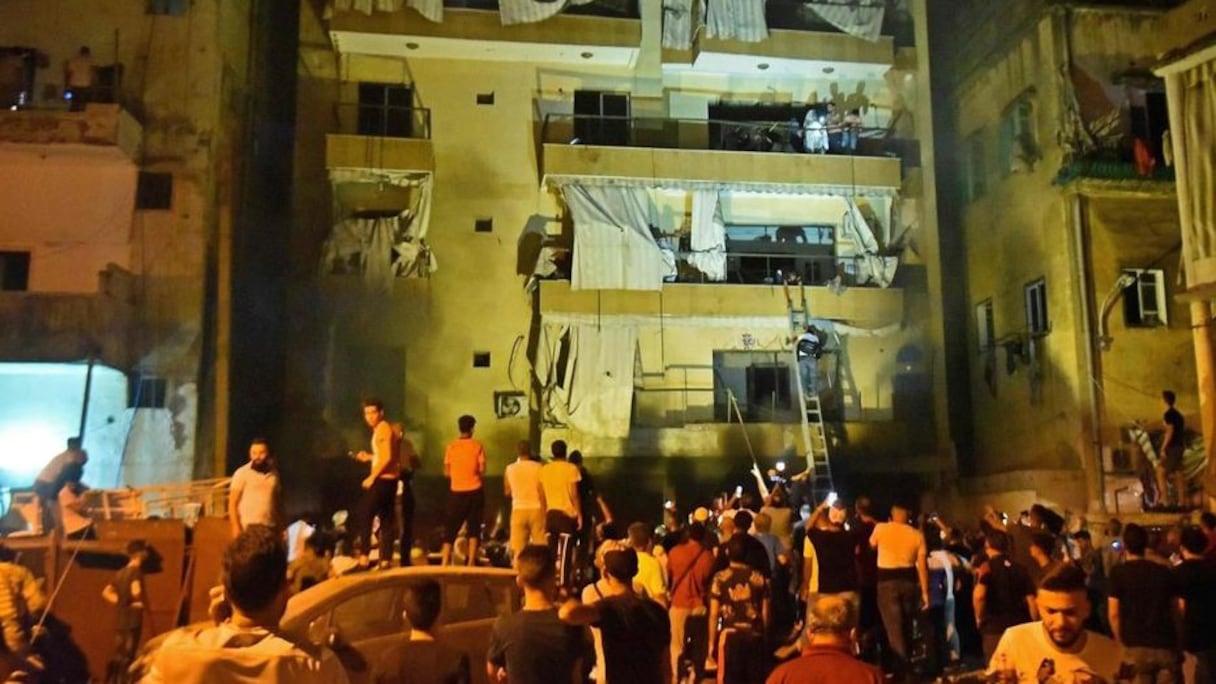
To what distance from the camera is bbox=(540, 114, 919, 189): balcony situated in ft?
71.7

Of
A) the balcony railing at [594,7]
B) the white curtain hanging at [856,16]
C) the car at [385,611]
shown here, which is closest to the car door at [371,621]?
the car at [385,611]

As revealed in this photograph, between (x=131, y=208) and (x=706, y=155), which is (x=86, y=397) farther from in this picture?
(x=706, y=155)

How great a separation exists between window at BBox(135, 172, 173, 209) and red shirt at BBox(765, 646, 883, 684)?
18650 mm

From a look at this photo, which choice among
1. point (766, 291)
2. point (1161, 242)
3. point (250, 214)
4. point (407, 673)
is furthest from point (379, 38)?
point (407, 673)

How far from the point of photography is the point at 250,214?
21.7 metres

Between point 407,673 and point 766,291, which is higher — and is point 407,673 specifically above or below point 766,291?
below

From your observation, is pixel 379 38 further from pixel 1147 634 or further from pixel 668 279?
pixel 1147 634

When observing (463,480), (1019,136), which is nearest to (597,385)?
(463,480)

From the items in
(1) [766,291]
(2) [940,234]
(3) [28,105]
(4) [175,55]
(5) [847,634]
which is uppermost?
(4) [175,55]

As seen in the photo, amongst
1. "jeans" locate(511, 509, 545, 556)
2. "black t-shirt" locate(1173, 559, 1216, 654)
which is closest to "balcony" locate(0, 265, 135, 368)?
"jeans" locate(511, 509, 545, 556)

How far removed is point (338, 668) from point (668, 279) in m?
19.3

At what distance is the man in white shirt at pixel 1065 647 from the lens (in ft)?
13.2

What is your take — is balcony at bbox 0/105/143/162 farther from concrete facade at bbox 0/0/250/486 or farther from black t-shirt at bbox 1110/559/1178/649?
black t-shirt at bbox 1110/559/1178/649

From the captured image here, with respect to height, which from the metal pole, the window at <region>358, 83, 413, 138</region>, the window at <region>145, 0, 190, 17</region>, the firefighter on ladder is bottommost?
the metal pole
